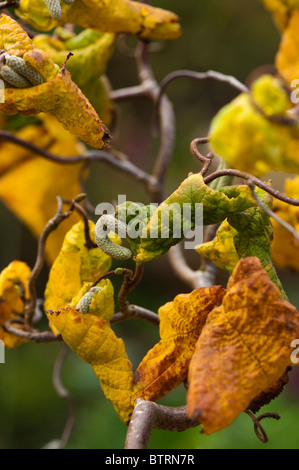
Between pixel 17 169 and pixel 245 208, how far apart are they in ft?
1.24

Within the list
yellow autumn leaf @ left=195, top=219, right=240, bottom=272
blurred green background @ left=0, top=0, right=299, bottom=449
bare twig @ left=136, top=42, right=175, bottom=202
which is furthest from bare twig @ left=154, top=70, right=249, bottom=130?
blurred green background @ left=0, top=0, right=299, bottom=449

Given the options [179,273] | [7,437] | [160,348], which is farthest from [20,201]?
[7,437]

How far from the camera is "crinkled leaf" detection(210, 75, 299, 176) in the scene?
0.35 m

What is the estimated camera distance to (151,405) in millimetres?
314

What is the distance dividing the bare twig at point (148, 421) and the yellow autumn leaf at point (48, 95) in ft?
0.48

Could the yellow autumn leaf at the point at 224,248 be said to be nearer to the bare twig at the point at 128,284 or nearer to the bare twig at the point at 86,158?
the bare twig at the point at 128,284

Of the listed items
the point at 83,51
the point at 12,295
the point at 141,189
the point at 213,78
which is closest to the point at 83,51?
the point at 83,51

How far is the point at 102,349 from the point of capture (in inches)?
13.4

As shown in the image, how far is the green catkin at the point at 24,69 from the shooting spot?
0.32 meters

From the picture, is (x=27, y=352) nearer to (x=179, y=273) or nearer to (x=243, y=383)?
(x=179, y=273)

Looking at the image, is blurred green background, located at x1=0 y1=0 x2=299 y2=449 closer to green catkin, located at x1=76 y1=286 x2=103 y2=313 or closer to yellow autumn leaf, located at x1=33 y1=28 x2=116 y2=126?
yellow autumn leaf, located at x1=33 y1=28 x2=116 y2=126

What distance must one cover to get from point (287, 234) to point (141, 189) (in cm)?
128

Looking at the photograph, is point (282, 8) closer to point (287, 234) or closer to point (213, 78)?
point (213, 78)

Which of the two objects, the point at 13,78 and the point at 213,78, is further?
the point at 213,78
